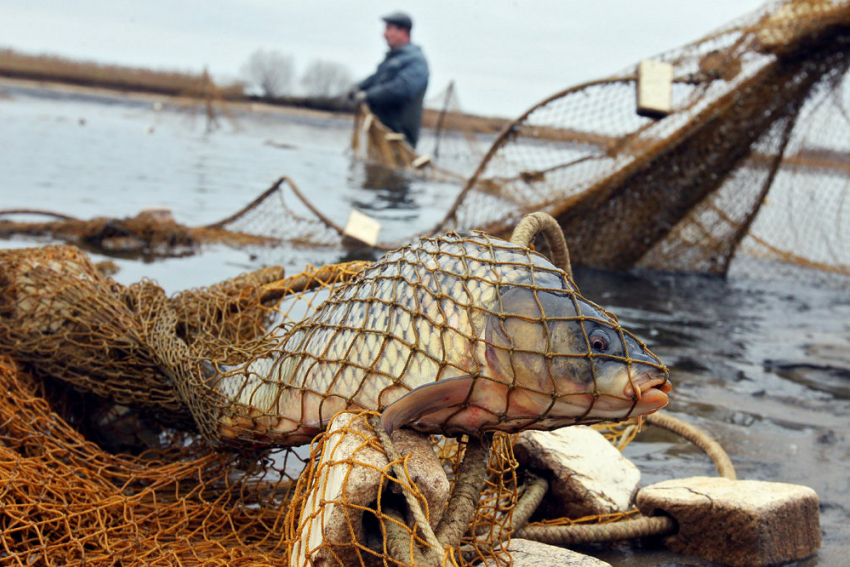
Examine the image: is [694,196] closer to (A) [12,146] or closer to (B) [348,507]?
(B) [348,507]

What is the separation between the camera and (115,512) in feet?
7.86

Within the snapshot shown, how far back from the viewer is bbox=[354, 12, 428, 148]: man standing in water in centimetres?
1357

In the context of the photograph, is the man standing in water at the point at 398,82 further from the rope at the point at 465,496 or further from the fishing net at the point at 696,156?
the rope at the point at 465,496

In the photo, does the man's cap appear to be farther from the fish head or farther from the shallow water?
the fish head

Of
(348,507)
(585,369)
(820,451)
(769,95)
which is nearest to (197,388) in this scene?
(348,507)

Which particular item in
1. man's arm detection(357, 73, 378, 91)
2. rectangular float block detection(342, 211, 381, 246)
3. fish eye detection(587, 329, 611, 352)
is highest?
man's arm detection(357, 73, 378, 91)

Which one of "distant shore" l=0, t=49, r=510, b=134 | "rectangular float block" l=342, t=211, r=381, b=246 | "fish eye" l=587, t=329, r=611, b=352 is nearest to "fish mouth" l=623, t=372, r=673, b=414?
"fish eye" l=587, t=329, r=611, b=352

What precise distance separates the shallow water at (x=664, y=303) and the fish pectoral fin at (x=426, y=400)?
3.77 feet

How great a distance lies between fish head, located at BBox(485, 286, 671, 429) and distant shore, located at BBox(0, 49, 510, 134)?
877 inches

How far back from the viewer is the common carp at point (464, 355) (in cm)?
181

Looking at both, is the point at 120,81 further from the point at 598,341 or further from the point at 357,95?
the point at 598,341

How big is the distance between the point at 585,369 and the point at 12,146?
15.9 m

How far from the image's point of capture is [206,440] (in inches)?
102

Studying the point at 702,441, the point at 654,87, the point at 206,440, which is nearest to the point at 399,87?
the point at 654,87
